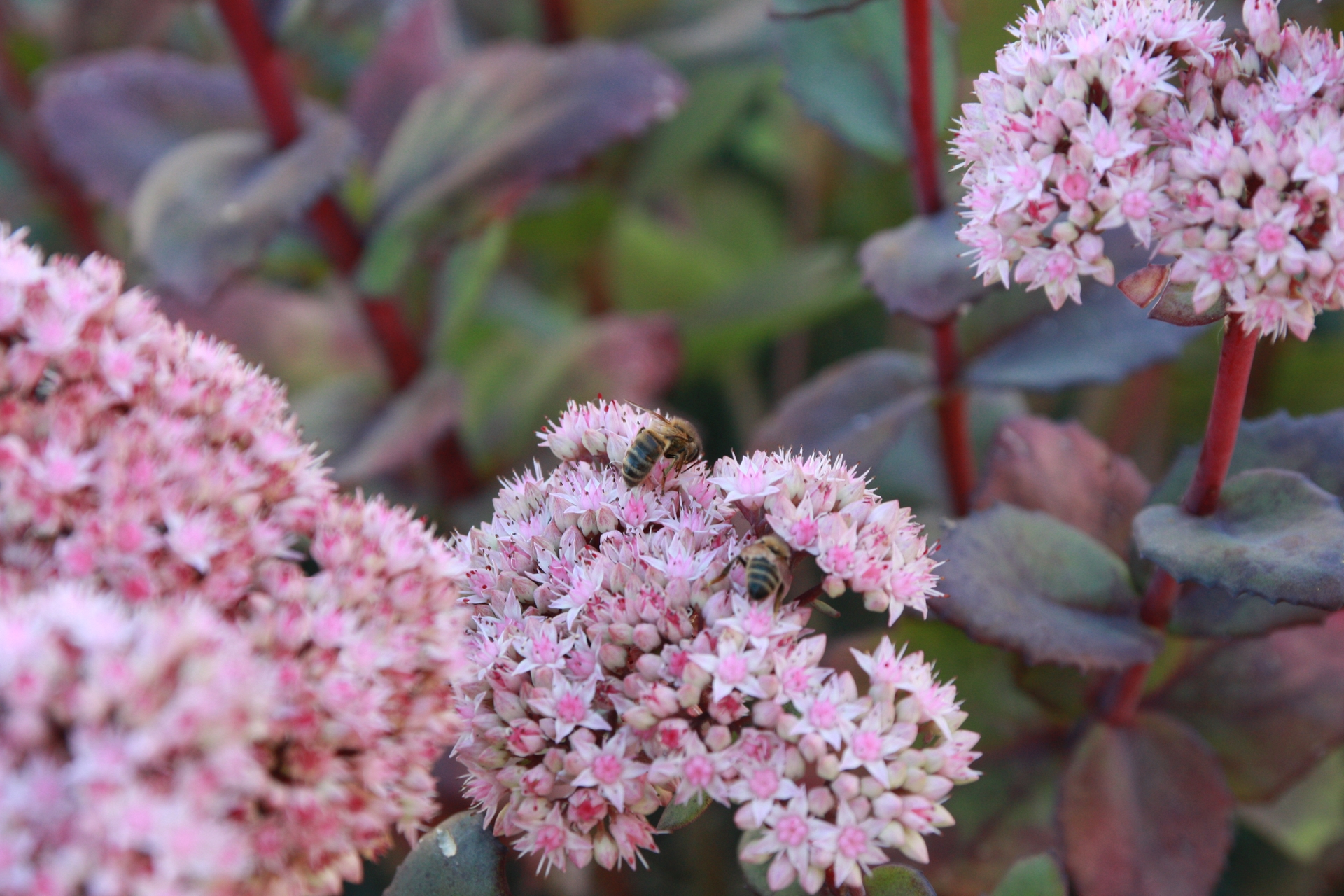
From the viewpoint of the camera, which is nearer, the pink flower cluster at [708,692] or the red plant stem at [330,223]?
the pink flower cluster at [708,692]

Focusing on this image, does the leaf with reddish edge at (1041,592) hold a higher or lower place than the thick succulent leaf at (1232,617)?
higher

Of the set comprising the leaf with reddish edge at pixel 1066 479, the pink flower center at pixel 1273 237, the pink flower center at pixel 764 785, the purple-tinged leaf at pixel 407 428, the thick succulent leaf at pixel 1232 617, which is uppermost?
the pink flower center at pixel 1273 237

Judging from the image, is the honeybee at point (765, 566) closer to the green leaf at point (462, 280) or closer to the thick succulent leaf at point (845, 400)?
the thick succulent leaf at point (845, 400)

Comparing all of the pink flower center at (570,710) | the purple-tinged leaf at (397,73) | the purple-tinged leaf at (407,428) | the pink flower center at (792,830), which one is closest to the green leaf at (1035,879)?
the pink flower center at (792,830)

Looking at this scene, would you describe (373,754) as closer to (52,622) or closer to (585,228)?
(52,622)

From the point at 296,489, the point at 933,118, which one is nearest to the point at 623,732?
the point at 296,489

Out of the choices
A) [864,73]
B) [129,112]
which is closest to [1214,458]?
[864,73]

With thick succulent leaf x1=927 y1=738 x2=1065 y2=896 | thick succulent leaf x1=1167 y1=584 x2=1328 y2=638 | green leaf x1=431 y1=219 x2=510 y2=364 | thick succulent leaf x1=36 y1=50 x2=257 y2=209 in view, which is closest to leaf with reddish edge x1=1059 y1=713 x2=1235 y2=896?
thick succulent leaf x1=927 y1=738 x2=1065 y2=896

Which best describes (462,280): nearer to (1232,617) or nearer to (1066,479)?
(1066,479)
